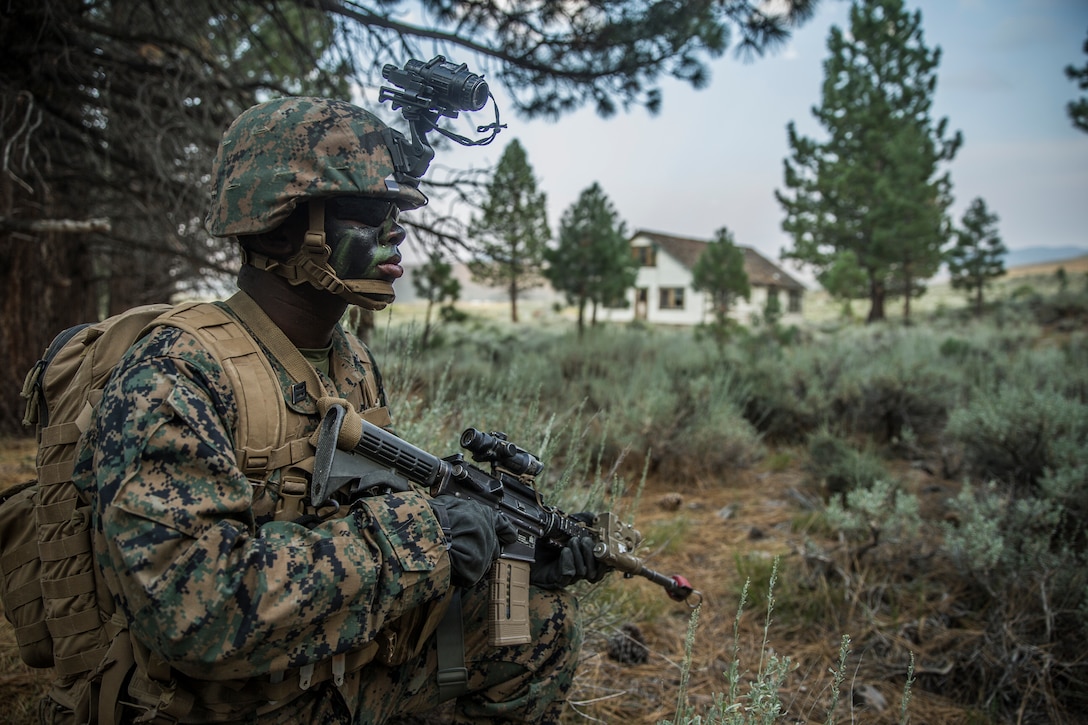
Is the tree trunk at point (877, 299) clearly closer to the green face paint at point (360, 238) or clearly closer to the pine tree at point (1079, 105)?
the pine tree at point (1079, 105)

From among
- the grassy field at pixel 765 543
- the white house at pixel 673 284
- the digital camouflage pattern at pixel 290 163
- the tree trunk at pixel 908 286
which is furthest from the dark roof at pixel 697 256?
the digital camouflage pattern at pixel 290 163

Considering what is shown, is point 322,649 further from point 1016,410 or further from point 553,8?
point 553,8

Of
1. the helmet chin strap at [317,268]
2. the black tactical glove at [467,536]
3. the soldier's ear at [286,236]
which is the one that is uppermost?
the soldier's ear at [286,236]

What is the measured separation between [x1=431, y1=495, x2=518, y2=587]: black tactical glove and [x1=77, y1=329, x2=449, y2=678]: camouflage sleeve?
125mm

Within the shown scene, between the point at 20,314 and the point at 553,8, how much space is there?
4905 mm

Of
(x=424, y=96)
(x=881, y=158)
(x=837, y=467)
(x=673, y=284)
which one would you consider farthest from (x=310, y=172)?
(x=673, y=284)

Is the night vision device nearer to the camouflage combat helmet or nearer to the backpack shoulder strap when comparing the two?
the camouflage combat helmet

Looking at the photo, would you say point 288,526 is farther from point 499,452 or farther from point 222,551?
point 499,452

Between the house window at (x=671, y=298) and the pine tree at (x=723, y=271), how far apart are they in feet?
50.6

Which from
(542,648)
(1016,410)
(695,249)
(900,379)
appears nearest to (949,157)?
(695,249)

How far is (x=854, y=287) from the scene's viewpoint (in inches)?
882

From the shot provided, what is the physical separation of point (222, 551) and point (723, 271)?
52.5ft

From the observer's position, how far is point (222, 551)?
1.29 meters

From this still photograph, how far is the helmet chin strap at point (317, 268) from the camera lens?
1643mm
